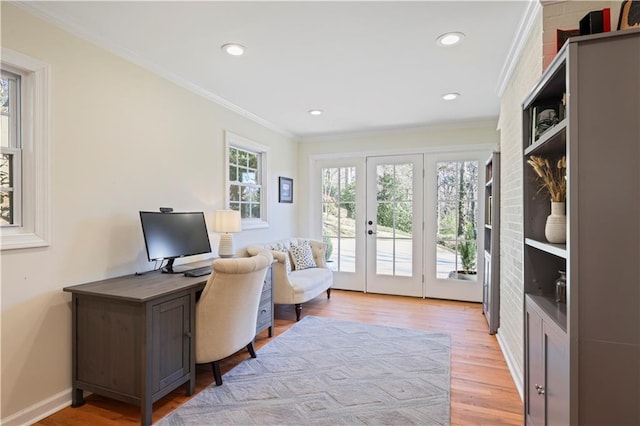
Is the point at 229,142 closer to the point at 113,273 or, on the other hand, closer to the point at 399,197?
the point at 113,273

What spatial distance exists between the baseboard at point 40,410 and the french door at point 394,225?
379 centimetres

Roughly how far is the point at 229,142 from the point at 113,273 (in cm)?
191

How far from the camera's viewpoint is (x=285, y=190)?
505 cm

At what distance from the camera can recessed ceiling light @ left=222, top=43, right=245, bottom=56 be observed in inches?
96.3

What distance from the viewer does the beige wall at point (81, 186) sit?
195 cm

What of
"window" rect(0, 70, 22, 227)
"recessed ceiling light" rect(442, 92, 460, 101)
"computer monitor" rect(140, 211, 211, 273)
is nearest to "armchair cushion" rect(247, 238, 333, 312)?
"computer monitor" rect(140, 211, 211, 273)

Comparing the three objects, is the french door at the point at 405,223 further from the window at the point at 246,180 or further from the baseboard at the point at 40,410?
the baseboard at the point at 40,410

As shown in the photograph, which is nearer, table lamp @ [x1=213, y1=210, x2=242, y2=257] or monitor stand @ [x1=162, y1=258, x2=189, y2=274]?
monitor stand @ [x1=162, y1=258, x2=189, y2=274]

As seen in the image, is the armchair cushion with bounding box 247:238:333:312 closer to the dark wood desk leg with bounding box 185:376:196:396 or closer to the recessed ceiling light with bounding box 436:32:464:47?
the dark wood desk leg with bounding box 185:376:196:396

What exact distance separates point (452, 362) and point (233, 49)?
3002 millimetres

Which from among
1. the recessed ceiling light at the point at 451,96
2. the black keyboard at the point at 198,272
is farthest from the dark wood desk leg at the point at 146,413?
the recessed ceiling light at the point at 451,96

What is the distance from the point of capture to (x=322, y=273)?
439 cm

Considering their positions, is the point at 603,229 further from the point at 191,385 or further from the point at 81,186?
the point at 81,186

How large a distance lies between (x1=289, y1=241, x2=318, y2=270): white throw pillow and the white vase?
10.8ft
